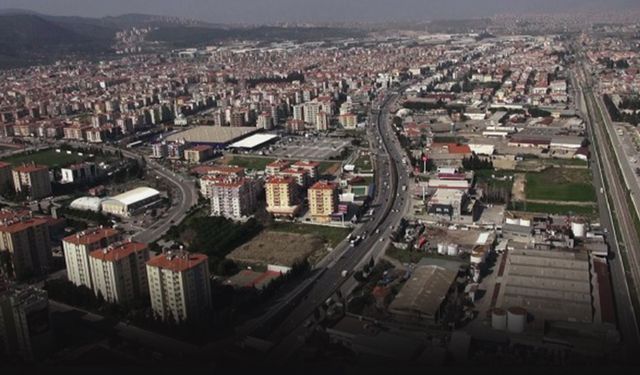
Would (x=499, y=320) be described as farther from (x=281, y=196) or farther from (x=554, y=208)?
(x=281, y=196)

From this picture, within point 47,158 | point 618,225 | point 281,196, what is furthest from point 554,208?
point 47,158

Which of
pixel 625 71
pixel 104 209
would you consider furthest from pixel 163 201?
pixel 625 71

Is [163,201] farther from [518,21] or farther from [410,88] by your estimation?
[518,21]

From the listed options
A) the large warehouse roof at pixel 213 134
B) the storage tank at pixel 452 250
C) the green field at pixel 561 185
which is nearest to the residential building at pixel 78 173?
the large warehouse roof at pixel 213 134

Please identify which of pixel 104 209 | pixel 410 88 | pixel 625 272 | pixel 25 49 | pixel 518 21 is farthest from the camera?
pixel 518 21

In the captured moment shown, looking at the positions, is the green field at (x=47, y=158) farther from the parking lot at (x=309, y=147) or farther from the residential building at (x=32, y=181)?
the parking lot at (x=309, y=147)
